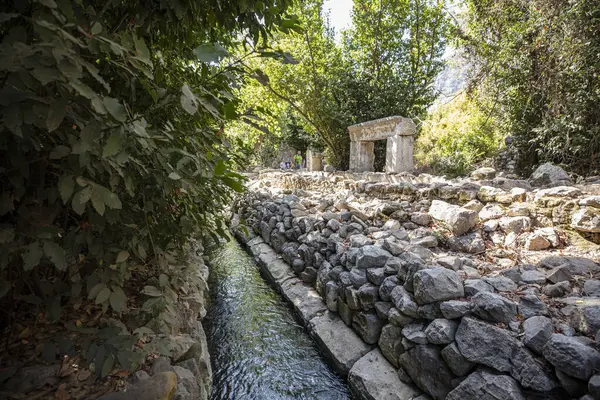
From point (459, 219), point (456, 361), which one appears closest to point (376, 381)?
point (456, 361)

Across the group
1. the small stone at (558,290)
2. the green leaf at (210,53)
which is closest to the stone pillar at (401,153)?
the small stone at (558,290)

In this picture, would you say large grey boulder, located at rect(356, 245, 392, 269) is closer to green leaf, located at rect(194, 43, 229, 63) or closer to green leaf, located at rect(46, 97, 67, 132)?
green leaf, located at rect(194, 43, 229, 63)

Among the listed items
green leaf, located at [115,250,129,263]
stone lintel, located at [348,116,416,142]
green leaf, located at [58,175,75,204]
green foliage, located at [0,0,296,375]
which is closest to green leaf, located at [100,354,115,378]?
green foliage, located at [0,0,296,375]

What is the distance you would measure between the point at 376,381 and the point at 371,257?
113 centimetres

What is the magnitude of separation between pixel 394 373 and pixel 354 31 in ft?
35.1

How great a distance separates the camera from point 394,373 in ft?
8.20

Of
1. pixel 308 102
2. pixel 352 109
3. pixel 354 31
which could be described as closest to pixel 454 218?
pixel 352 109

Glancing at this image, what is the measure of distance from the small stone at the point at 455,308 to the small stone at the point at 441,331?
0.17ft

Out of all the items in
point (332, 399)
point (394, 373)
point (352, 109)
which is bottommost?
point (332, 399)

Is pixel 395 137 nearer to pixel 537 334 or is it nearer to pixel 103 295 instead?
pixel 537 334

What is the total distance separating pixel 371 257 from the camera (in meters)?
3.10

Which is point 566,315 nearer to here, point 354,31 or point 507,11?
point 507,11

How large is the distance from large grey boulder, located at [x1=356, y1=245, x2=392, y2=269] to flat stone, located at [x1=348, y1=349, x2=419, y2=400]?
82 cm

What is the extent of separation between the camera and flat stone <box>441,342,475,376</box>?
1.95 m
